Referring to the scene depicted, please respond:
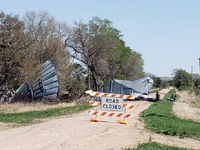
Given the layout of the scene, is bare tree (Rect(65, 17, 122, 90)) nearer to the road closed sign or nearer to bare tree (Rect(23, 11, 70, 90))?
bare tree (Rect(23, 11, 70, 90))

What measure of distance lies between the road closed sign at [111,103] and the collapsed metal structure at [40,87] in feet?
56.5

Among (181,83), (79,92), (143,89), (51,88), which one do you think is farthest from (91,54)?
(181,83)

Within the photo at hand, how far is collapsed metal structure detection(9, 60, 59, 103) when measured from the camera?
30016mm

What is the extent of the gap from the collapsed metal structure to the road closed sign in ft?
56.5

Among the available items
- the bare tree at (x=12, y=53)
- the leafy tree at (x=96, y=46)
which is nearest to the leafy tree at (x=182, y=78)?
the leafy tree at (x=96, y=46)

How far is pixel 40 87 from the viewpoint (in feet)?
101

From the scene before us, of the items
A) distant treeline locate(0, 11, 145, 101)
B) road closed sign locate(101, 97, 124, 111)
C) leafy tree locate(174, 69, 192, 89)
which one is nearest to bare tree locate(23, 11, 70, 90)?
distant treeline locate(0, 11, 145, 101)

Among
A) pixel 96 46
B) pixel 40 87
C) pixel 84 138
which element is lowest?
pixel 84 138

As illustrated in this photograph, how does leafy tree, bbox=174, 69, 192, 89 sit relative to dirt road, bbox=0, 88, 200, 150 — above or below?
above

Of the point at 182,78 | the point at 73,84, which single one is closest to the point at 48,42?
the point at 73,84

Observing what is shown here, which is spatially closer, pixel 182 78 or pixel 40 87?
pixel 40 87

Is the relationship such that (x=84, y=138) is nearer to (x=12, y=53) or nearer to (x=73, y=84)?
(x=12, y=53)

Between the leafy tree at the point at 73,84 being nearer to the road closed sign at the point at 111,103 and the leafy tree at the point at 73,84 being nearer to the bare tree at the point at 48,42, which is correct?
the bare tree at the point at 48,42

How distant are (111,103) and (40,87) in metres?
18.0
